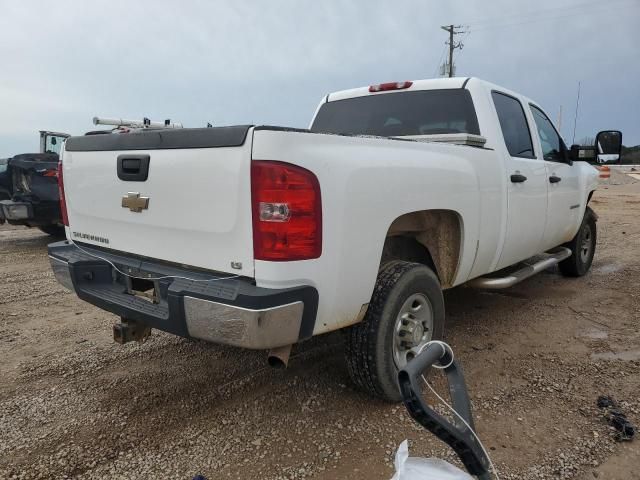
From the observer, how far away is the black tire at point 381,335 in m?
2.71

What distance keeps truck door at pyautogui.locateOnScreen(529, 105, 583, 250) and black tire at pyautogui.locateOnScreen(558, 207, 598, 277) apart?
0.46 meters

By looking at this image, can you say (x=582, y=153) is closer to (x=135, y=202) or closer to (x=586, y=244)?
(x=586, y=244)

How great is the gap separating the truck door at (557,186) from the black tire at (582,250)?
456mm

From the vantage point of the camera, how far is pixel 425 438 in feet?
8.70

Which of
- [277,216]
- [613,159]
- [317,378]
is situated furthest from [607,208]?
[277,216]

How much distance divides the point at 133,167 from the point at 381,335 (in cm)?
163

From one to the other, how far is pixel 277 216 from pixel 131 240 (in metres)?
1.12

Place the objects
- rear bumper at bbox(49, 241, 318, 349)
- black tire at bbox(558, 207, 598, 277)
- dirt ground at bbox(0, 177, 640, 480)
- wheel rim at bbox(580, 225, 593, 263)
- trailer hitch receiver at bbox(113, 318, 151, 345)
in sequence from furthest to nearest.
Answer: wheel rim at bbox(580, 225, 593, 263), black tire at bbox(558, 207, 598, 277), trailer hitch receiver at bbox(113, 318, 151, 345), dirt ground at bbox(0, 177, 640, 480), rear bumper at bbox(49, 241, 318, 349)

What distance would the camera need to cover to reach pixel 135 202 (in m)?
2.70

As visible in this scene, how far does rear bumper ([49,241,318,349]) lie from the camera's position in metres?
2.14

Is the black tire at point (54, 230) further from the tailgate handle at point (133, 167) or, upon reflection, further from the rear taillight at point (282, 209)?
the rear taillight at point (282, 209)

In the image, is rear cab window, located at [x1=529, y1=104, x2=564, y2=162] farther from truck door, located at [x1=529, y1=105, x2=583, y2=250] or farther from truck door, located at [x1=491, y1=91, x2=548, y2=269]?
truck door, located at [x1=491, y1=91, x2=548, y2=269]

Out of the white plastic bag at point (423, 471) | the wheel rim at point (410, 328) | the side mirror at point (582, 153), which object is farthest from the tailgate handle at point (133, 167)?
the side mirror at point (582, 153)

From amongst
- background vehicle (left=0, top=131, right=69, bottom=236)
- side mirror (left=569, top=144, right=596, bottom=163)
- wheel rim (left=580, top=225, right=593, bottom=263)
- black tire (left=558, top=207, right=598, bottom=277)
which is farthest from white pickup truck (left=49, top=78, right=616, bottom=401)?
background vehicle (left=0, top=131, right=69, bottom=236)
